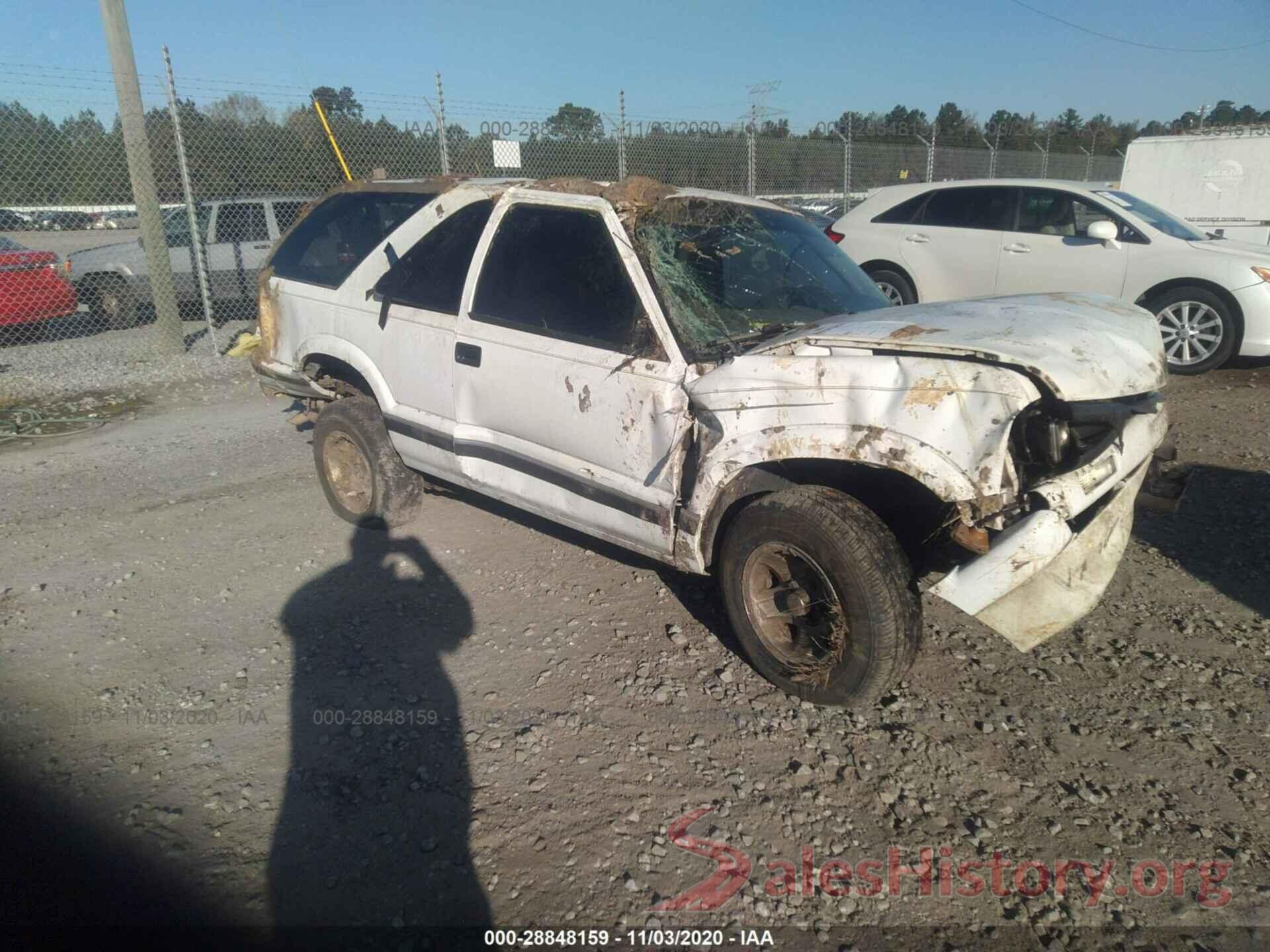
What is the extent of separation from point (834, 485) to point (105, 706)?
2.94 metres

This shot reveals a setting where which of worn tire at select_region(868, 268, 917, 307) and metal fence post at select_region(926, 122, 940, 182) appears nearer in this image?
worn tire at select_region(868, 268, 917, 307)

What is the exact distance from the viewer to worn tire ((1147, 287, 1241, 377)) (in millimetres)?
7523

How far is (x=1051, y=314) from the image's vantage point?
3.18 meters

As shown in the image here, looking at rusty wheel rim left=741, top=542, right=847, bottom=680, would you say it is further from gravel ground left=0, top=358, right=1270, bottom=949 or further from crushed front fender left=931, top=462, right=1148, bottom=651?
crushed front fender left=931, top=462, right=1148, bottom=651

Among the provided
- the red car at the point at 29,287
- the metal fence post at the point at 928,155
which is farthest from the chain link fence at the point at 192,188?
the metal fence post at the point at 928,155

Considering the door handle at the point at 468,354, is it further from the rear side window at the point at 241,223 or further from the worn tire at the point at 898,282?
the rear side window at the point at 241,223

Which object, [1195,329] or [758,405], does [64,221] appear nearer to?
[758,405]

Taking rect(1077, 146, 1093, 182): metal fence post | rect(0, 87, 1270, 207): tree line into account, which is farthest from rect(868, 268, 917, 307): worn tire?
rect(1077, 146, 1093, 182): metal fence post

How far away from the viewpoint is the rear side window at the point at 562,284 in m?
3.44

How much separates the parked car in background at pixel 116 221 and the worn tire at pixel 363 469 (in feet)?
24.7

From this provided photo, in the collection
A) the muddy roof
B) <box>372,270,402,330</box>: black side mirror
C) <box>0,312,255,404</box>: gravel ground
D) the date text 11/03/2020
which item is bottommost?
→ the date text 11/03/2020

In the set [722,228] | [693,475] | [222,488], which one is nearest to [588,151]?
[222,488]

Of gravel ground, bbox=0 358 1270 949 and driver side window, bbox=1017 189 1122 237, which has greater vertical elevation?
driver side window, bbox=1017 189 1122 237

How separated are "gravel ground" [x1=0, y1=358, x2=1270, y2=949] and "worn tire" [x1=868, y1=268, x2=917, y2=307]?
4.74 meters
